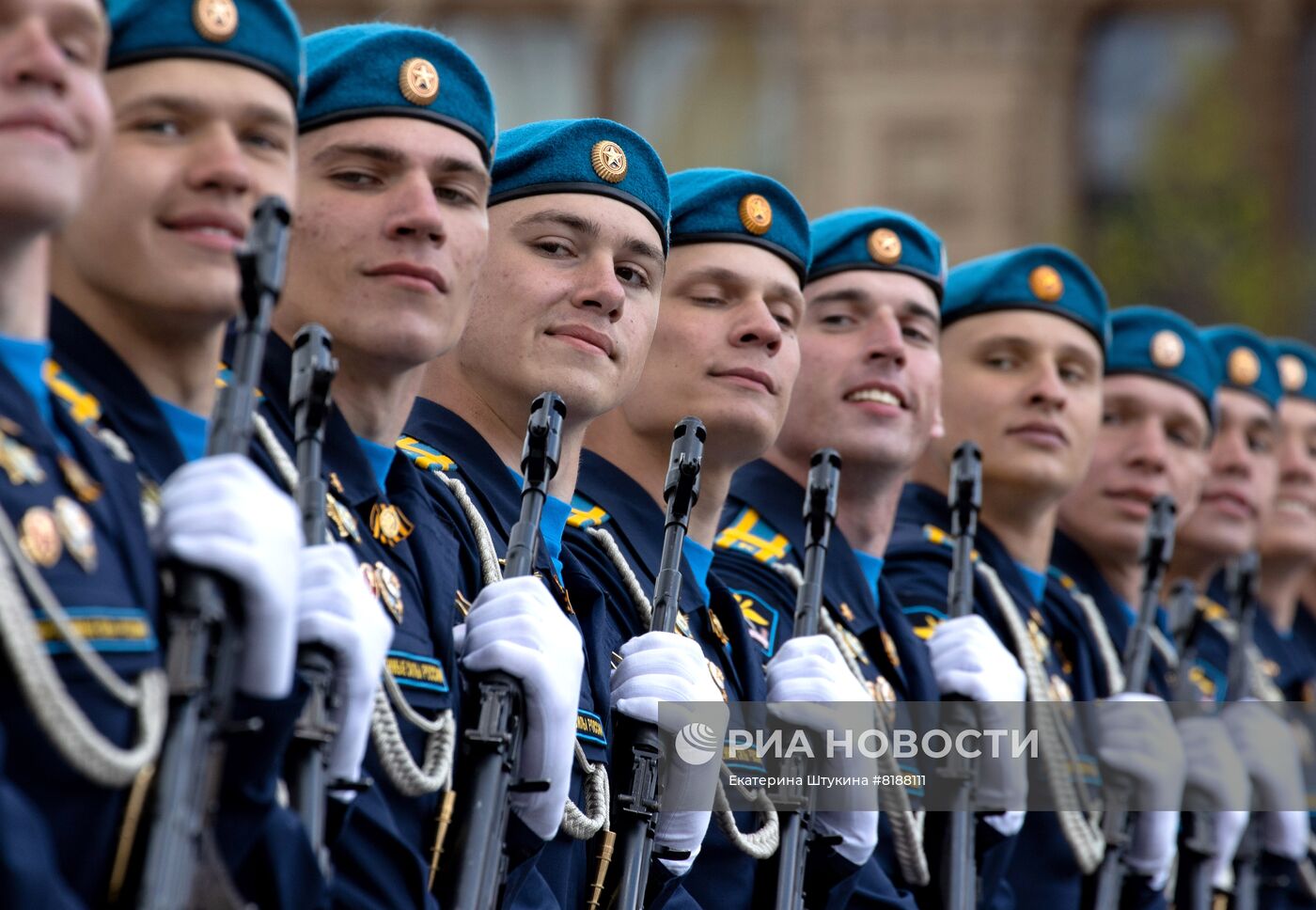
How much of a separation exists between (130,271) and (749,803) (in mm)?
2042

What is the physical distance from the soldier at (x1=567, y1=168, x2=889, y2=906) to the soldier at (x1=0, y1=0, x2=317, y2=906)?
5.21 feet

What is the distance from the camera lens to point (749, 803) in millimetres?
4695

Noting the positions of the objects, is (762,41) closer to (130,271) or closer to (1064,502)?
(1064,502)

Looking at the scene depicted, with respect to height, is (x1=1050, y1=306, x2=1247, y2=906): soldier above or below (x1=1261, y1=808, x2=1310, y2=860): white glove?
above

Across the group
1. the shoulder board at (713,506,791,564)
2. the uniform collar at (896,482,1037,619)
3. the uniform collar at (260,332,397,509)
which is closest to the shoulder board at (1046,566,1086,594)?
the uniform collar at (896,482,1037,619)

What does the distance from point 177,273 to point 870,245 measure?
306 cm

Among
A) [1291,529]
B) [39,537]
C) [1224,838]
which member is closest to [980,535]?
[1224,838]

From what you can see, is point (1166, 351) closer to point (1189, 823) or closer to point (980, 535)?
point (980, 535)

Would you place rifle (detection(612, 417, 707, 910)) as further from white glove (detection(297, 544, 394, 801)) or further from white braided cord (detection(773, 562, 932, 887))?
white glove (detection(297, 544, 394, 801))

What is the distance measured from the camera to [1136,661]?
6.20m

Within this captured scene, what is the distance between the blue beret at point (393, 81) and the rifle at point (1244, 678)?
388cm

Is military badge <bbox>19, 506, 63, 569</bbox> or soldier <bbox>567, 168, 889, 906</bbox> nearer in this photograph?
military badge <bbox>19, 506, 63, 569</bbox>

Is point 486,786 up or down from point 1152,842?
down

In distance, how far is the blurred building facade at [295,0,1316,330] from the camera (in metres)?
17.7
